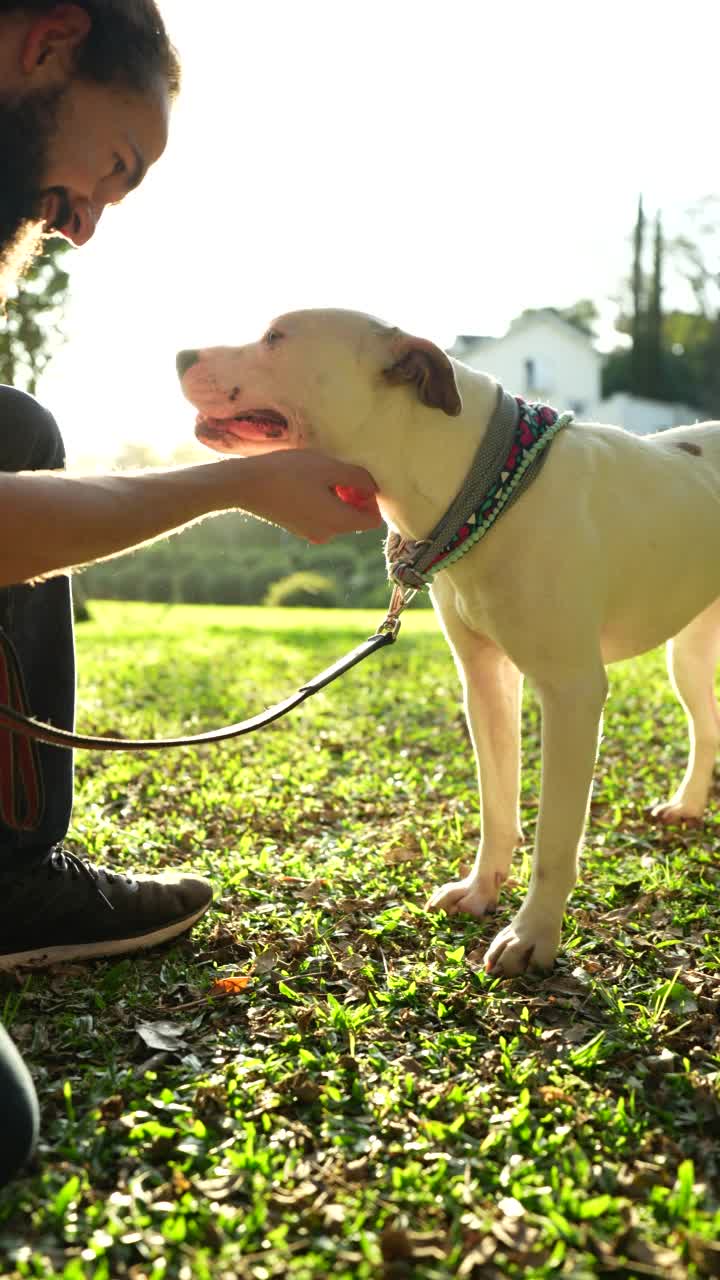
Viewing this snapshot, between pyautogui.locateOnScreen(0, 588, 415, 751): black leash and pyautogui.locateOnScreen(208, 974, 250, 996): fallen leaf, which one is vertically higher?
pyautogui.locateOnScreen(0, 588, 415, 751): black leash

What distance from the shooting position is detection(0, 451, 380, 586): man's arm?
6.69 feet

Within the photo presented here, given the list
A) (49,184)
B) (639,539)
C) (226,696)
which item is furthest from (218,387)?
(226,696)

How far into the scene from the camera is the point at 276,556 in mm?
14289

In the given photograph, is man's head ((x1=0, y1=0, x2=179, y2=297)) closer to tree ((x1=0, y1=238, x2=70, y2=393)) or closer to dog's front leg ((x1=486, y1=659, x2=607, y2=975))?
dog's front leg ((x1=486, y1=659, x2=607, y2=975))

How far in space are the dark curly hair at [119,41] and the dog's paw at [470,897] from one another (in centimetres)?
233

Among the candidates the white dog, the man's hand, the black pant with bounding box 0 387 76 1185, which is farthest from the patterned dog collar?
the black pant with bounding box 0 387 76 1185

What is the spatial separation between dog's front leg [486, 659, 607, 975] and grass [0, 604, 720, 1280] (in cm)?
9

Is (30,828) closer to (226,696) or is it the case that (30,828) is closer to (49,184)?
(49,184)

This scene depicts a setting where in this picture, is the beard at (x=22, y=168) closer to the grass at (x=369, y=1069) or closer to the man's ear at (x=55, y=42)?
the man's ear at (x=55, y=42)

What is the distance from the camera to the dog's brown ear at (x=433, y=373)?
8.05 ft

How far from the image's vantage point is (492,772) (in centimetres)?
304

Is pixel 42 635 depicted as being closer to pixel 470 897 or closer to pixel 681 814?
pixel 470 897

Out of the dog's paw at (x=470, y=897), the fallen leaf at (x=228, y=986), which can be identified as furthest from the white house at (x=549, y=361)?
the fallen leaf at (x=228, y=986)

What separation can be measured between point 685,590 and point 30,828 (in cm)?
189
